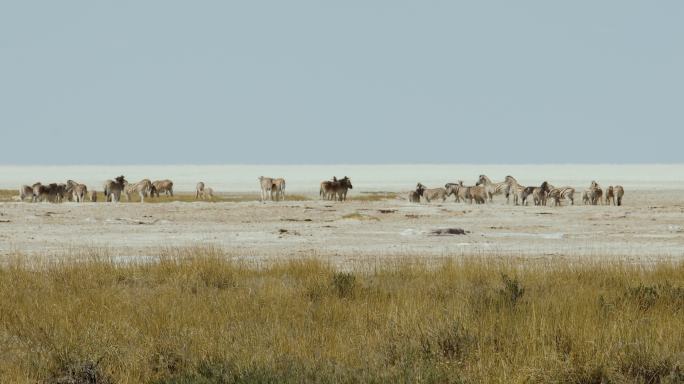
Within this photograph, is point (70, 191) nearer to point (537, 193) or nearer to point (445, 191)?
point (445, 191)

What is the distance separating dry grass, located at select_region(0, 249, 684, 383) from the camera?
839 cm

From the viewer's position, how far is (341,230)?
2739 centimetres

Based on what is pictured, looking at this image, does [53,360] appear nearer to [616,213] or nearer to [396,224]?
[396,224]

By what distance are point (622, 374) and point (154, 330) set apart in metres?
4.44

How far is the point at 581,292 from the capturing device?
12133 mm

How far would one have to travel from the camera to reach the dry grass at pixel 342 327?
27.5 feet

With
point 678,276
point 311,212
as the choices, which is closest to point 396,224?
point 311,212

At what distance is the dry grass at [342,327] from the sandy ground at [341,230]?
532 centimetres

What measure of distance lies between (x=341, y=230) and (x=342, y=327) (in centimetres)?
1705

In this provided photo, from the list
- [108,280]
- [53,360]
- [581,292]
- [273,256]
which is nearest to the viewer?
[53,360]

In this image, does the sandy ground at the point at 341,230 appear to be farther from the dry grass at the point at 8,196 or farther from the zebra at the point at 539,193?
the dry grass at the point at 8,196

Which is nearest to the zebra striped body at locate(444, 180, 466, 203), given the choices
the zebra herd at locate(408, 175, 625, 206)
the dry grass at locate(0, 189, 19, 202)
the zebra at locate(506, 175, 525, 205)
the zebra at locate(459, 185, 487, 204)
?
the zebra herd at locate(408, 175, 625, 206)

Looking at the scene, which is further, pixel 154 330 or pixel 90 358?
pixel 154 330

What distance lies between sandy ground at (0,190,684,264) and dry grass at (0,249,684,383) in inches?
210
